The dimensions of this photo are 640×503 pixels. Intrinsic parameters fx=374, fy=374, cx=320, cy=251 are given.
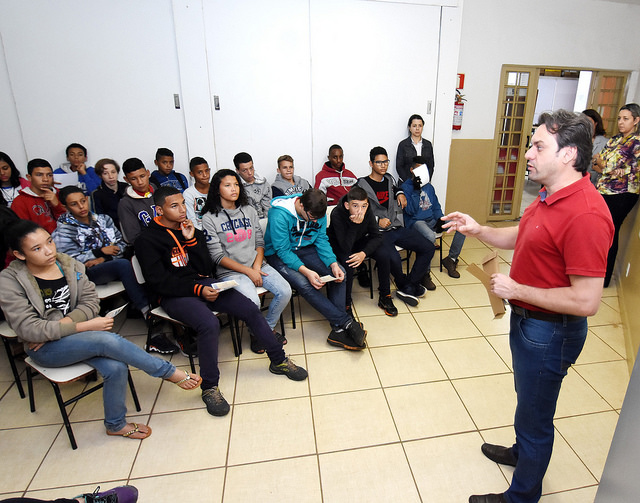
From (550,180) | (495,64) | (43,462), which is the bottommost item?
(43,462)

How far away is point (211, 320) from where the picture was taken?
96.1 inches

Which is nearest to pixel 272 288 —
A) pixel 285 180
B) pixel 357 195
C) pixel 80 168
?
pixel 357 195

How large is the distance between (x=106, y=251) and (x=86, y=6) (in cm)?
270

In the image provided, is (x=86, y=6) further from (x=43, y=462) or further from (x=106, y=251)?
(x=43, y=462)

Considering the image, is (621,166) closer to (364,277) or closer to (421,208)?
(421,208)

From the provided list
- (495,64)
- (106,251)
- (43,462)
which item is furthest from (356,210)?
(495,64)

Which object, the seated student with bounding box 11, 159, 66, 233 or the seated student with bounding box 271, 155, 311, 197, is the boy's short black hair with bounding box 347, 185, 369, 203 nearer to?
the seated student with bounding box 271, 155, 311, 197

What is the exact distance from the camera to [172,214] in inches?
99.2

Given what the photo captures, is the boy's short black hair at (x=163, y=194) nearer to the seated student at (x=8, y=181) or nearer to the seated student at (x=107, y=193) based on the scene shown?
the seated student at (x=107, y=193)

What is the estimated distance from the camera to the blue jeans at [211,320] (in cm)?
240

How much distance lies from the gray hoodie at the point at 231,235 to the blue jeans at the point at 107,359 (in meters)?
0.93

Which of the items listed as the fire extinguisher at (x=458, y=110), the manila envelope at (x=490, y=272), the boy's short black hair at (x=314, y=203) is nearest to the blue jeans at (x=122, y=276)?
the boy's short black hair at (x=314, y=203)

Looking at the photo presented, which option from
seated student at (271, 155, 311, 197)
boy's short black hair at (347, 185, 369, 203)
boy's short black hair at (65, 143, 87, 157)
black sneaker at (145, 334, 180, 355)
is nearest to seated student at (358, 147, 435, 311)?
boy's short black hair at (347, 185, 369, 203)

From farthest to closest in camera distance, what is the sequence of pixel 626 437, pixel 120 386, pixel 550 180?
pixel 120 386 < pixel 550 180 < pixel 626 437
